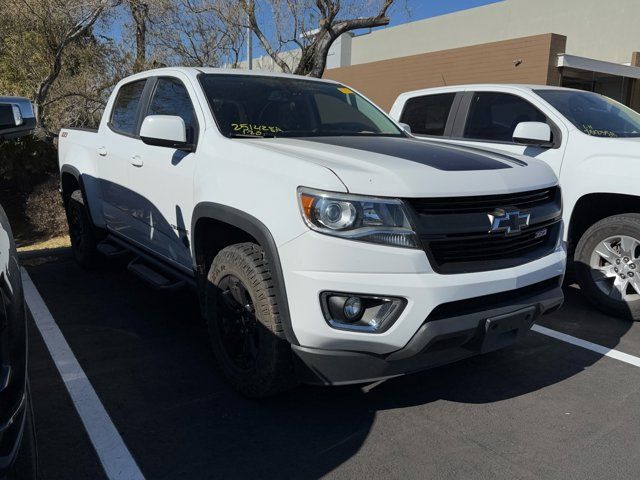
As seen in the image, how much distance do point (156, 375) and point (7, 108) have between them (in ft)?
5.98

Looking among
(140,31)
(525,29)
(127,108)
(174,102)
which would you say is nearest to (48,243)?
(127,108)

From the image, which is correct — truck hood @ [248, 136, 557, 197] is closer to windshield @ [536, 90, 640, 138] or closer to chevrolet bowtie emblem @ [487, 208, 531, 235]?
chevrolet bowtie emblem @ [487, 208, 531, 235]

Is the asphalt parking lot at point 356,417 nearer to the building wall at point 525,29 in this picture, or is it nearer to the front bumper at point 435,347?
the front bumper at point 435,347

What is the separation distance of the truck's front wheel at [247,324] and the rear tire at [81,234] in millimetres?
2941

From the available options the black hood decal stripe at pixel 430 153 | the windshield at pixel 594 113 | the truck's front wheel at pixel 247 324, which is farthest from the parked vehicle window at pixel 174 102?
the windshield at pixel 594 113

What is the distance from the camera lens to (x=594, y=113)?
5.38 meters

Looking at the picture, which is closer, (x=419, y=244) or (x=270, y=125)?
(x=419, y=244)

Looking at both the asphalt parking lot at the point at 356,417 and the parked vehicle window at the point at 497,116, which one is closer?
the asphalt parking lot at the point at 356,417

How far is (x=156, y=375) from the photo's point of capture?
3.67 meters

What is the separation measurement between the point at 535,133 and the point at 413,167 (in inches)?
103

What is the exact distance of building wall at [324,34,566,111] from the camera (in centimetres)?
1588

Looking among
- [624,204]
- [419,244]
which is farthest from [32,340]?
[624,204]

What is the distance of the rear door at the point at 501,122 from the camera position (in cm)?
510

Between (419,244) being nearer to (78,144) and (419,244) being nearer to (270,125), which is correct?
(270,125)
